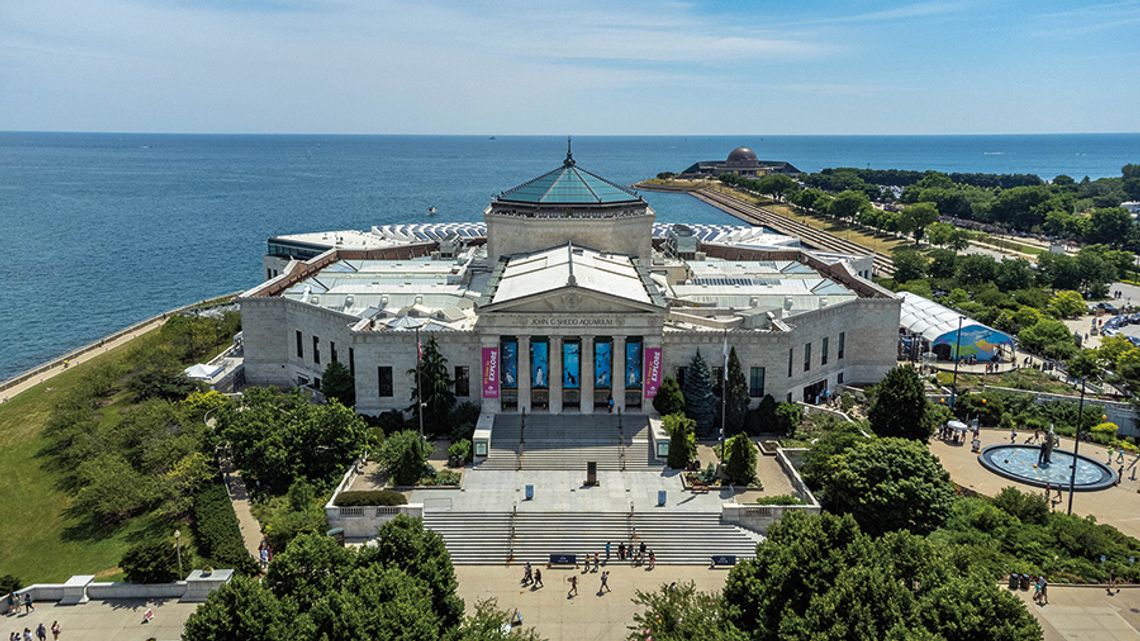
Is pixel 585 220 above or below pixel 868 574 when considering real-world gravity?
above

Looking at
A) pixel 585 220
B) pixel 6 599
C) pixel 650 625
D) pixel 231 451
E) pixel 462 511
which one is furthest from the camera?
pixel 585 220

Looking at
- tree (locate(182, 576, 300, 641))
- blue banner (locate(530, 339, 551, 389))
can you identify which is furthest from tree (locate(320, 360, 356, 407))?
tree (locate(182, 576, 300, 641))

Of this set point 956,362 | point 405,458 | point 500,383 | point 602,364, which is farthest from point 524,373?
point 956,362

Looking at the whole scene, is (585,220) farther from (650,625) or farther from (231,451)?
(650,625)

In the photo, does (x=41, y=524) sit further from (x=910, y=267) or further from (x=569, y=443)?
(x=910, y=267)

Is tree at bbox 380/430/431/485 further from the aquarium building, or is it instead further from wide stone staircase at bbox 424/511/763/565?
the aquarium building

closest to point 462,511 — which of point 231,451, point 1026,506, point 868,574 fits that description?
point 231,451
